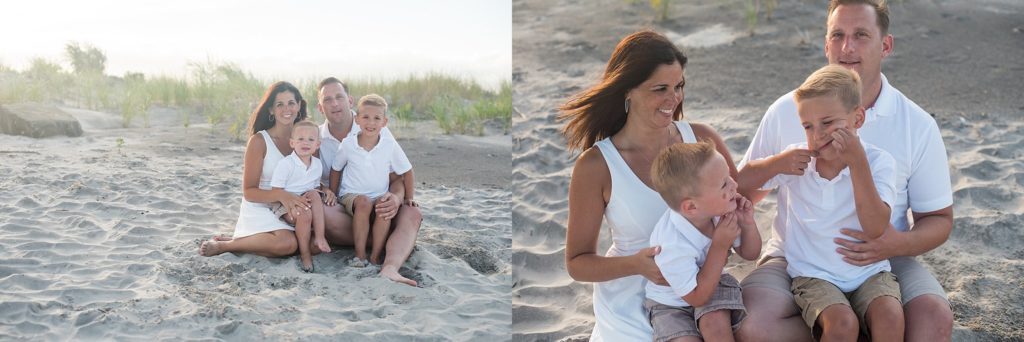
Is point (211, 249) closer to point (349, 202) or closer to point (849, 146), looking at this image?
point (349, 202)

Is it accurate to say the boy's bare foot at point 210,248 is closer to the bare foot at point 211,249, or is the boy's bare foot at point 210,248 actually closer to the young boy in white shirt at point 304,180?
the bare foot at point 211,249

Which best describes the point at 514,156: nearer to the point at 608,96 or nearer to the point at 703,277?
the point at 608,96

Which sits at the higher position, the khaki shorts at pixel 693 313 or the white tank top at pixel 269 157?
the white tank top at pixel 269 157

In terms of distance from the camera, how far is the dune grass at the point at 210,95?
7914 mm

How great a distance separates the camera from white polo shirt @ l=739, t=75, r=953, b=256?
2.88m

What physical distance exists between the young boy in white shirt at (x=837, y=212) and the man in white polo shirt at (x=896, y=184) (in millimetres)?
49

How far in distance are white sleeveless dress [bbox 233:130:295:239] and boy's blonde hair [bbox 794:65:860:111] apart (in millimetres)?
2437

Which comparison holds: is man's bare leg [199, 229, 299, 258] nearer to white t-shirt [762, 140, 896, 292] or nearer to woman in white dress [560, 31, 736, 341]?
woman in white dress [560, 31, 736, 341]

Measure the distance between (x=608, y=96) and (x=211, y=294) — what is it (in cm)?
198

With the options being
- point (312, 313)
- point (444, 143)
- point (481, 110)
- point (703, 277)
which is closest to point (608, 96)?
point (703, 277)

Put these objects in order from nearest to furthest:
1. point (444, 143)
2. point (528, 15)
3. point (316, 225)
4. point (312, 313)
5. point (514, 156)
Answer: point (312, 313)
point (316, 225)
point (514, 156)
point (444, 143)
point (528, 15)

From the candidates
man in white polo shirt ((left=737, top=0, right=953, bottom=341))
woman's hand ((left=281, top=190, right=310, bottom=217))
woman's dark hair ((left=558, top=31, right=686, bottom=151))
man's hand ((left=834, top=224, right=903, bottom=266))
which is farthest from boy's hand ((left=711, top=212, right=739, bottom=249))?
woman's hand ((left=281, top=190, right=310, bottom=217))

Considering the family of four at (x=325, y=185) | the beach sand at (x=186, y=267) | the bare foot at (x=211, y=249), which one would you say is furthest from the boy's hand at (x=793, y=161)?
the bare foot at (x=211, y=249)

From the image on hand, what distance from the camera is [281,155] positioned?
4.26 metres
